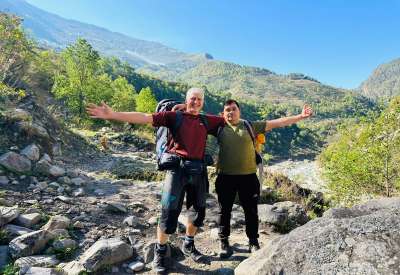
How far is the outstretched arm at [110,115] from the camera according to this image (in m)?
4.37

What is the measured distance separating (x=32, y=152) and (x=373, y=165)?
1226cm

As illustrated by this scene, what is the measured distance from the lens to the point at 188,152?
190 inches

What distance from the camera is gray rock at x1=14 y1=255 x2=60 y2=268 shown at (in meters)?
4.66

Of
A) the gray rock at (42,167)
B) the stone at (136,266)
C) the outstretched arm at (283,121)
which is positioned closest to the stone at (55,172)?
the gray rock at (42,167)

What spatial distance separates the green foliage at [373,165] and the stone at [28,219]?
11.1m

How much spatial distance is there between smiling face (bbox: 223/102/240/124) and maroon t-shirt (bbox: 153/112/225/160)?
582mm

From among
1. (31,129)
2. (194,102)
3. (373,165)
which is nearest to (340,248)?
(194,102)

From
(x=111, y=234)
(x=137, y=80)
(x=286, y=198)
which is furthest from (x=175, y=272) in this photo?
(x=137, y=80)

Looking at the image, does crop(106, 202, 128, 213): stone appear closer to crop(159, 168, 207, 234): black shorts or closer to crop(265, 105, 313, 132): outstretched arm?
crop(159, 168, 207, 234): black shorts

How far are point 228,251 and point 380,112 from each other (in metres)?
12.3

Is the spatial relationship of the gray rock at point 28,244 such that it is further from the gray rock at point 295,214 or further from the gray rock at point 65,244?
the gray rock at point 295,214

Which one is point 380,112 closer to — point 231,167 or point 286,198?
point 286,198

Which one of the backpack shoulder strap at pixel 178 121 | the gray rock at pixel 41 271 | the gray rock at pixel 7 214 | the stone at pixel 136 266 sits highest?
the backpack shoulder strap at pixel 178 121

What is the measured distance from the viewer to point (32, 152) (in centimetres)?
951
